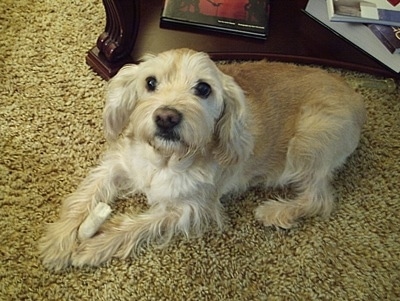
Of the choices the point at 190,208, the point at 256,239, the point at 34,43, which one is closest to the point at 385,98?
the point at 256,239

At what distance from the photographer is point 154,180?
1531mm

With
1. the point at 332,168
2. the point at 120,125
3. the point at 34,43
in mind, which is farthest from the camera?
the point at 34,43

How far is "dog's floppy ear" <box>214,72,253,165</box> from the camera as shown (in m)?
1.35

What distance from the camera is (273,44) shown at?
6.66 ft

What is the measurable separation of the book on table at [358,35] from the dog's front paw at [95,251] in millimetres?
1130

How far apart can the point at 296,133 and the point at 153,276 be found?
1.84ft

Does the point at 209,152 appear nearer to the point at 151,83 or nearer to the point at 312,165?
the point at 151,83

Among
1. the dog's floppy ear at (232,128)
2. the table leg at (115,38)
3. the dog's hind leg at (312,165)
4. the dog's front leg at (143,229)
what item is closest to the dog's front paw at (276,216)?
the dog's hind leg at (312,165)

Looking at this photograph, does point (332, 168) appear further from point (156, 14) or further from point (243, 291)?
point (156, 14)

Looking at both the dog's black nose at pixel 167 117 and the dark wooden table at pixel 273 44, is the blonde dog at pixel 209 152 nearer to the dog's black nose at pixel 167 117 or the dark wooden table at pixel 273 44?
the dog's black nose at pixel 167 117

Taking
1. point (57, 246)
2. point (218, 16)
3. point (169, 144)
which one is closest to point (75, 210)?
point (57, 246)

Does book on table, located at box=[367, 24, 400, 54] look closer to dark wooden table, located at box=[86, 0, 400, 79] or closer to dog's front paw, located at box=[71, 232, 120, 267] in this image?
dark wooden table, located at box=[86, 0, 400, 79]

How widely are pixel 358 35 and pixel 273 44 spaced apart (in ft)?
0.99

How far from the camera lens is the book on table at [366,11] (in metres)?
1.92
